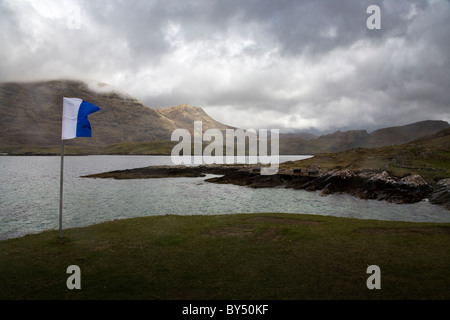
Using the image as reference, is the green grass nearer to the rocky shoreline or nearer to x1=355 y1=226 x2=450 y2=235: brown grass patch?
x1=355 y1=226 x2=450 y2=235: brown grass patch

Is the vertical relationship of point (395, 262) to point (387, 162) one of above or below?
below

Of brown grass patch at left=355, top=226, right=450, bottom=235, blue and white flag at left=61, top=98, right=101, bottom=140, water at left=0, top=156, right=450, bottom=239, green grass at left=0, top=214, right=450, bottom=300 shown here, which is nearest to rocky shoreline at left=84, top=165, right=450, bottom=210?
water at left=0, top=156, right=450, bottom=239

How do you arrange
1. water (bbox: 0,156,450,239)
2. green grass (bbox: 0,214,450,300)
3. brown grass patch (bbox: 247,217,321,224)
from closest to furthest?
green grass (bbox: 0,214,450,300), brown grass patch (bbox: 247,217,321,224), water (bbox: 0,156,450,239)

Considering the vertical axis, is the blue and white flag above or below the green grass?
above

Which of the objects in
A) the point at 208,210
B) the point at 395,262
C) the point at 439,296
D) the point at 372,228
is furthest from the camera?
the point at 208,210

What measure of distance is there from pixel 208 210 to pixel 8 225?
25623mm

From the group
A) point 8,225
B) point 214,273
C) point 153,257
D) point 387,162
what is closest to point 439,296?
point 214,273

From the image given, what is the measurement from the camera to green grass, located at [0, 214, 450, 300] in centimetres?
1252

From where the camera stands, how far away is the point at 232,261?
16250mm

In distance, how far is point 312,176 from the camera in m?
78.9

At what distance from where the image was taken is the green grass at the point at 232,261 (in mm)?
12516

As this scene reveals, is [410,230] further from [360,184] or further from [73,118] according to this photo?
[360,184]

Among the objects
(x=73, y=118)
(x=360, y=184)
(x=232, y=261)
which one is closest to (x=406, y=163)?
(x=360, y=184)
